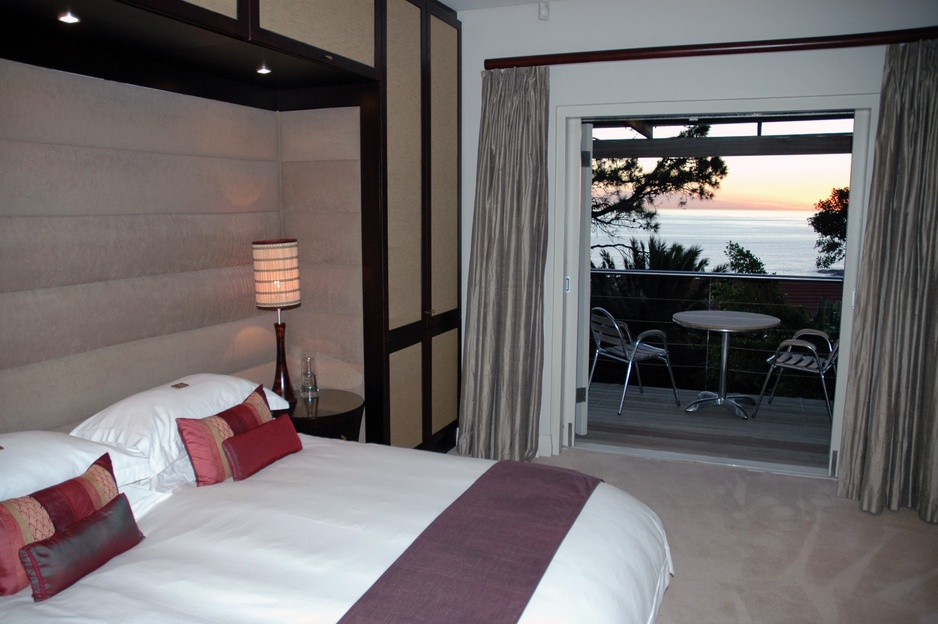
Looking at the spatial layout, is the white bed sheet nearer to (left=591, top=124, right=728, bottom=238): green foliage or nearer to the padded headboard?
the padded headboard

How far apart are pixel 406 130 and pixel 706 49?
1.69 metres

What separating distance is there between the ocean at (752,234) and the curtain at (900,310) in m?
2.63

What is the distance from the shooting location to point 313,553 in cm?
203

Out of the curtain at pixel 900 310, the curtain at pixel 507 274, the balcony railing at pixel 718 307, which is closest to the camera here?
the curtain at pixel 900 310

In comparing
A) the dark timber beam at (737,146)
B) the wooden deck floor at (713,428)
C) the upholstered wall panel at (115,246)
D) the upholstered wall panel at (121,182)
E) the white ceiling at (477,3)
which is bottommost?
the wooden deck floor at (713,428)

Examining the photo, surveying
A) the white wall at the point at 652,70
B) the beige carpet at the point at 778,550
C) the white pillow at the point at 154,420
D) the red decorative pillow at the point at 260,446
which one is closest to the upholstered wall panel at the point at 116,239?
the white pillow at the point at 154,420

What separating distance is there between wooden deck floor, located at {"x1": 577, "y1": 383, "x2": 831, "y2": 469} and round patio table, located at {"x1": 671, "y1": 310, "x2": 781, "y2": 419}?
75 millimetres

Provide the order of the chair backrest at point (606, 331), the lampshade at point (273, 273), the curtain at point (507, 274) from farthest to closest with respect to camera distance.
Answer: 1. the chair backrest at point (606, 331)
2. the curtain at point (507, 274)
3. the lampshade at point (273, 273)

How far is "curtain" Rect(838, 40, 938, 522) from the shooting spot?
3496mm

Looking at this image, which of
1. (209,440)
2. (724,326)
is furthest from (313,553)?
(724,326)

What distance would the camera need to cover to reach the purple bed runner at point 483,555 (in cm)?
175

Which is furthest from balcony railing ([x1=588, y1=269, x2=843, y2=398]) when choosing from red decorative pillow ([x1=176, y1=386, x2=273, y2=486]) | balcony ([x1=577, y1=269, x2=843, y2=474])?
red decorative pillow ([x1=176, y1=386, x2=273, y2=486])

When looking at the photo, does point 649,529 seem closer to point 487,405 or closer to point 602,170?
point 487,405

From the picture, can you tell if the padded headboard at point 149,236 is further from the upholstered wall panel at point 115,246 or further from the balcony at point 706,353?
the balcony at point 706,353
